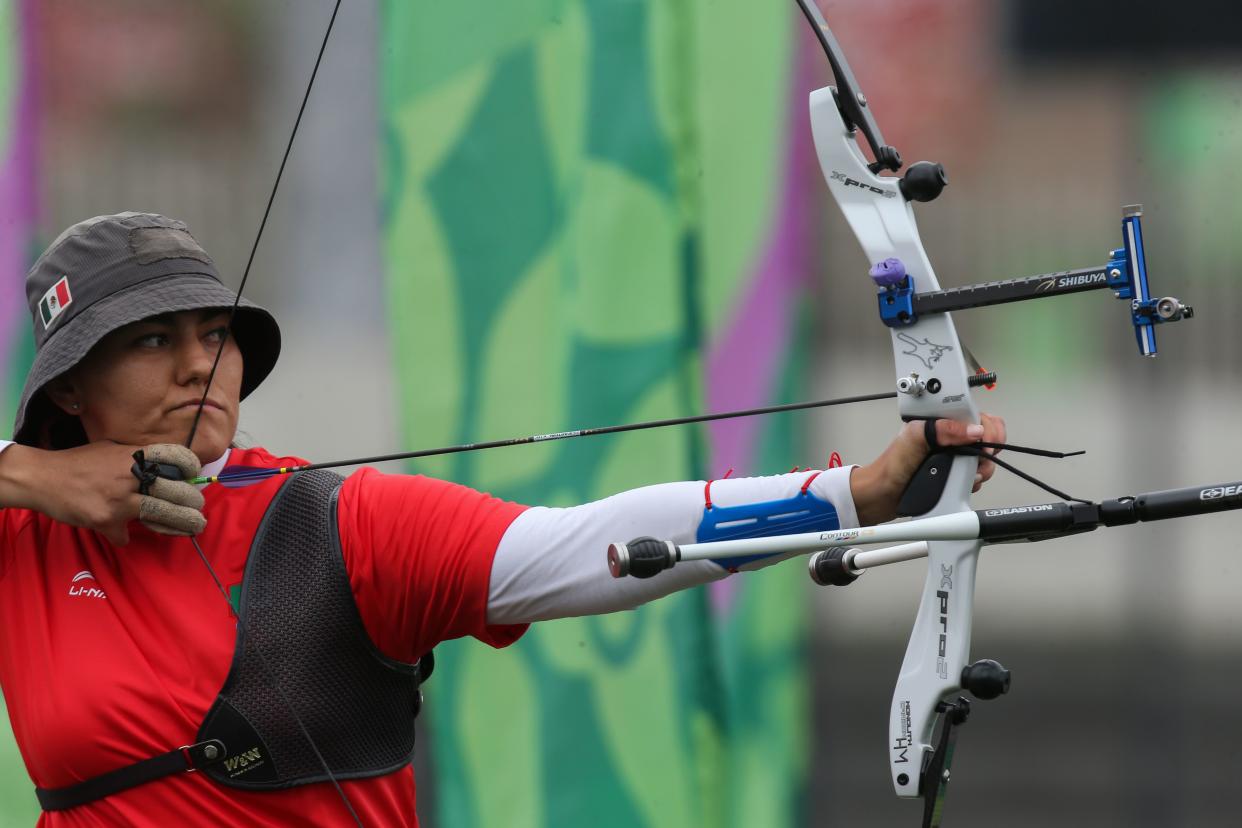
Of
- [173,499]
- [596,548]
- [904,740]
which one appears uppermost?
[173,499]

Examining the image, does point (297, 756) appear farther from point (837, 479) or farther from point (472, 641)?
point (472, 641)

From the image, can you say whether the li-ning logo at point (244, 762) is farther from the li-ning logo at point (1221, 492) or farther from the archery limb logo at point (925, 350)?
the li-ning logo at point (1221, 492)

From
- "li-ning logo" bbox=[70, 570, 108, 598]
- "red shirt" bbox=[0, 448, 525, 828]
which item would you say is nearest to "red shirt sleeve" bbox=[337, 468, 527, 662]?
"red shirt" bbox=[0, 448, 525, 828]

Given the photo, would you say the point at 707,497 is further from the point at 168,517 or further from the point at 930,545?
the point at 168,517

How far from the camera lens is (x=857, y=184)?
1639mm

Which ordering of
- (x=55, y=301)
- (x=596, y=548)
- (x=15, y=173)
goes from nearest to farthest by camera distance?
(x=596, y=548)
(x=55, y=301)
(x=15, y=173)

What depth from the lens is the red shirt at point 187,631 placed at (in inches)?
63.1

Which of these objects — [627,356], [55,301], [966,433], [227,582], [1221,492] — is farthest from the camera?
[627,356]

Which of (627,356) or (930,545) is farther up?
(627,356)

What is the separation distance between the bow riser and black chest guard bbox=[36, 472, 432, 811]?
561 millimetres

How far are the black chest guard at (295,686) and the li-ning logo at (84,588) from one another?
17cm

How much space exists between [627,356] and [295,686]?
1309mm

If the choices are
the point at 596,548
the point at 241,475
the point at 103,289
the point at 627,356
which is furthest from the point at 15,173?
the point at 596,548

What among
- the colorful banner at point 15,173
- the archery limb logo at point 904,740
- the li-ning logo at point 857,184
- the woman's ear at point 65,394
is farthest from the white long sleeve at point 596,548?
the colorful banner at point 15,173
